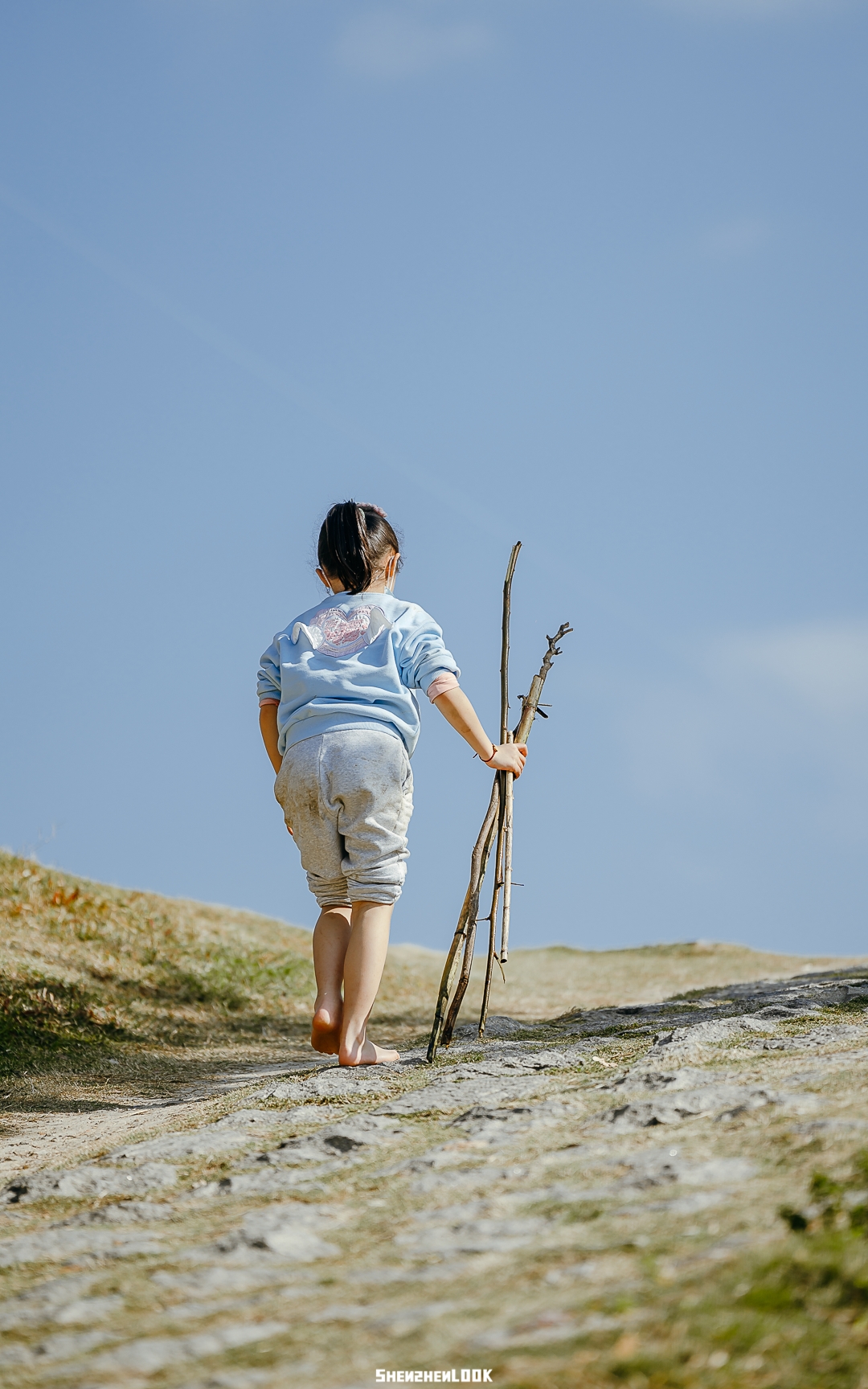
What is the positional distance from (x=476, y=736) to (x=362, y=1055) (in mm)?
1208

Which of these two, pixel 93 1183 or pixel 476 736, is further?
pixel 476 736

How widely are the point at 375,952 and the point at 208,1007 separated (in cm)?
435

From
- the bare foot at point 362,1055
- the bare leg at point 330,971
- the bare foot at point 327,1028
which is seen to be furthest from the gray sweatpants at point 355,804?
the bare foot at point 362,1055

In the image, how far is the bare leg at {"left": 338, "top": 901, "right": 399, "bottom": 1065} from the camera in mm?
3932

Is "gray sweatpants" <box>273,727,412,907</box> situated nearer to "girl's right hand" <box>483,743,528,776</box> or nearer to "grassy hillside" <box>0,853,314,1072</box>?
"girl's right hand" <box>483,743,528,776</box>

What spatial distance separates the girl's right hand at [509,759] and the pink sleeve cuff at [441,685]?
35cm

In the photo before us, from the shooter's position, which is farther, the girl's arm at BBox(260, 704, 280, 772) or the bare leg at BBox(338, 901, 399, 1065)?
the girl's arm at BBox(260, 704, 280, 772)

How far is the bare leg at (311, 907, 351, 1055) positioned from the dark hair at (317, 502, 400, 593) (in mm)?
1232

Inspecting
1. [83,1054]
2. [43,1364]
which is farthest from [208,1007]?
[43,1364]

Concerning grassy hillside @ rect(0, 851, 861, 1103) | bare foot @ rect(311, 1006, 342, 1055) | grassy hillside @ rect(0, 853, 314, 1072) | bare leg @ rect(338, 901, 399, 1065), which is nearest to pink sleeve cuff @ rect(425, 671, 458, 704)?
bare leg @ rect(338, 901, 399, 1065)

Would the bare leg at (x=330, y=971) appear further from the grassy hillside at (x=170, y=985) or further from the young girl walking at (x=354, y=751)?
the grassy hillside at (x=170, y=985)

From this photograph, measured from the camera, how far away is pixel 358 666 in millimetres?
4059

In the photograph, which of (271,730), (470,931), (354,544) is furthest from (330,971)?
(354,544)

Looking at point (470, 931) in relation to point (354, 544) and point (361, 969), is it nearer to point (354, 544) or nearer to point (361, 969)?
point (361, 969)
